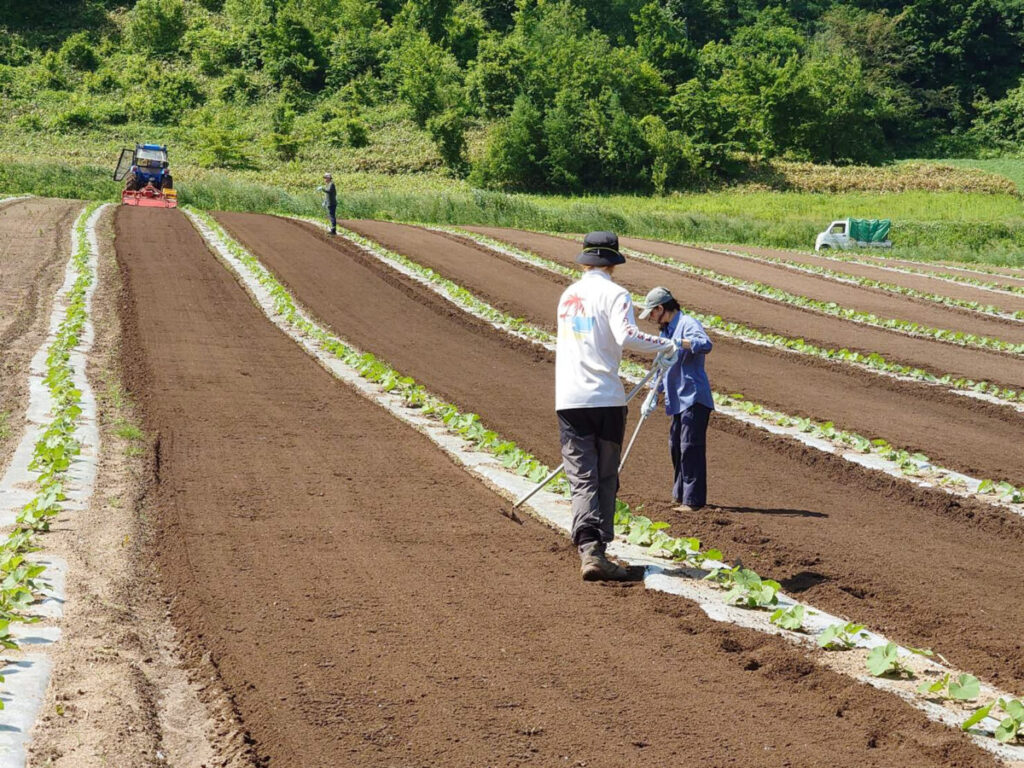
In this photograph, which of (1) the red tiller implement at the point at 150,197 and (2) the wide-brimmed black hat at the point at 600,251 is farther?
(1) the red tiller implement at the point at 150,197

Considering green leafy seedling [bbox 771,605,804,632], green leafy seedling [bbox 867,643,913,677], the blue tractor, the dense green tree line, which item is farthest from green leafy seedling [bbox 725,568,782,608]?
the dense green tree line

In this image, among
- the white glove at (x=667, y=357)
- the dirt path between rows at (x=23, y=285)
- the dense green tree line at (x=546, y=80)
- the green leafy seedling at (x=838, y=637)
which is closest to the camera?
the green leafy seedling at (x=838, y=637)

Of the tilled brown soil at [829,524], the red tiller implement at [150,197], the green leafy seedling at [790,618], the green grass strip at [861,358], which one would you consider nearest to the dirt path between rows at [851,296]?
the green grass strip at [861,358]

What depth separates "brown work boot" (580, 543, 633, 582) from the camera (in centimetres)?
713

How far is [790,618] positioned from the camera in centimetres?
640

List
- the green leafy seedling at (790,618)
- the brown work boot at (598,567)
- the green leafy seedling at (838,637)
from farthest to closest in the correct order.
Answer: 1. the brown work boot at (598,567)
2. the green leafy seedling at (790,618)
3. the green leafy seedling at (838,637)

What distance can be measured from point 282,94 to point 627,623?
265 feet

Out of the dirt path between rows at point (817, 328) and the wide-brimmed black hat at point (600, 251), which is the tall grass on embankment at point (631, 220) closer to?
the dirt path between rows at point (817, 328)

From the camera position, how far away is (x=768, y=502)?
9.80 m

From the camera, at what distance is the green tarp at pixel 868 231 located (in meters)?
45.9

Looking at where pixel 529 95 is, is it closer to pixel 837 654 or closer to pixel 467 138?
pixel 467 138

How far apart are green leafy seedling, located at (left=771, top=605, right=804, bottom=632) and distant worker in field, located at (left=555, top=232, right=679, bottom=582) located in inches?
45.6

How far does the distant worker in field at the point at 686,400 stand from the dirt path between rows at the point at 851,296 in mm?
14432

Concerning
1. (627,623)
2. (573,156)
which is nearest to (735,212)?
(573,156)
